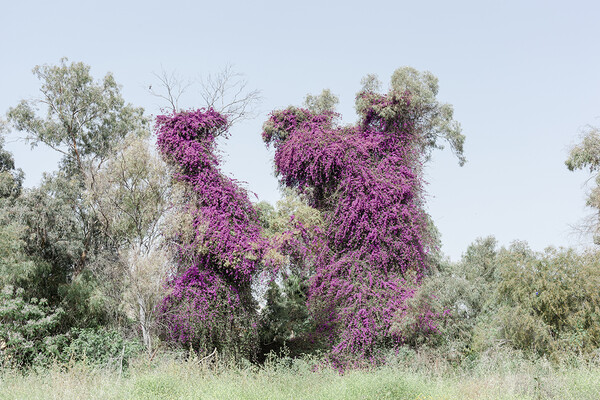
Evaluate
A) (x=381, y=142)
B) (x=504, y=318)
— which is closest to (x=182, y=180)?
(x=381, y=142)

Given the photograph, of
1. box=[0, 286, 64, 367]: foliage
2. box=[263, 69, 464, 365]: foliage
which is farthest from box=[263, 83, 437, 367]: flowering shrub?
box=[0, 286, 64, 367]: foliage

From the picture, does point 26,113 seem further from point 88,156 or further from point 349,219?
point 349,219

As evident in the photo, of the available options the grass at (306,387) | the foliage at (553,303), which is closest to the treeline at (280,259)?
the foliage at (553,303)

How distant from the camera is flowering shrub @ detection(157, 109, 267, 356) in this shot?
14.9 metres

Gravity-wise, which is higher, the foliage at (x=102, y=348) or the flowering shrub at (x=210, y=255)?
the flowering shrub at (x=210, y=255)

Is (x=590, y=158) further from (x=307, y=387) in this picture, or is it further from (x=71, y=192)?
(x=71, y=192)

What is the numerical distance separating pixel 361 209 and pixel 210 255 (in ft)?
15.0

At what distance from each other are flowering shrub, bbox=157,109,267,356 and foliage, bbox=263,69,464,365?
204 centimetres

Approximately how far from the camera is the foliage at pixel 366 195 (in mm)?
14906

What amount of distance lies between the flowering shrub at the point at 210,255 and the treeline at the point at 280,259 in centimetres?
5

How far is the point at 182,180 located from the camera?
16109mm

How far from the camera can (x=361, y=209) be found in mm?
15836

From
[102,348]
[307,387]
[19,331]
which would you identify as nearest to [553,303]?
[307,387]

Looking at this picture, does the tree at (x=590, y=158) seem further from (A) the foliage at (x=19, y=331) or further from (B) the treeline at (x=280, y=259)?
(A) the foliage at (x=19, y=331)
